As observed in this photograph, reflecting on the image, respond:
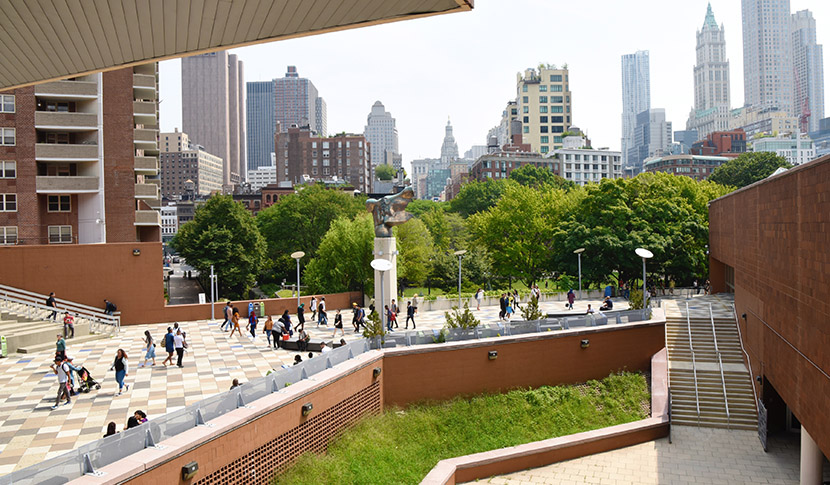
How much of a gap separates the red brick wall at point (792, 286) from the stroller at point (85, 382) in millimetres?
17573

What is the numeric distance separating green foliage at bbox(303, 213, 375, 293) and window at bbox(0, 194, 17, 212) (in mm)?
17847

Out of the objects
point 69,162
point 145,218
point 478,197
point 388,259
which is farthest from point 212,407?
point 478,197

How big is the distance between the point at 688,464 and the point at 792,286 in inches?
250

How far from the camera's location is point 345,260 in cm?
3984

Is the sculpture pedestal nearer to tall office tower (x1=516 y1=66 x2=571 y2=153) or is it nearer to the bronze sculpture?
the bronze sculpture

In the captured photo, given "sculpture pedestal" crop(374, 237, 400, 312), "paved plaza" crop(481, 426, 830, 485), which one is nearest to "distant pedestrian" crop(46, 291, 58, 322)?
"sculpture pedestal" crop(374, 237, 400, 312)

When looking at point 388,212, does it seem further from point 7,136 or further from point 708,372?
point 7,136

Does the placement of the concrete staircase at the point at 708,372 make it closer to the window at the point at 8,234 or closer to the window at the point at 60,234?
the window at the point at 60,234

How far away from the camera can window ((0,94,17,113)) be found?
29969mm

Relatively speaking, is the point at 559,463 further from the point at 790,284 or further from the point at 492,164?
the point at 492,164

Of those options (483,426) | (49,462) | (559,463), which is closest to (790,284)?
(559,463)

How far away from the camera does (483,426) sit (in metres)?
19.9

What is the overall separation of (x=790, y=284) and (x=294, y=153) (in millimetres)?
119770

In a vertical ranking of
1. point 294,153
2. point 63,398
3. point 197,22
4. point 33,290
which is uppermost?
point 294,153
